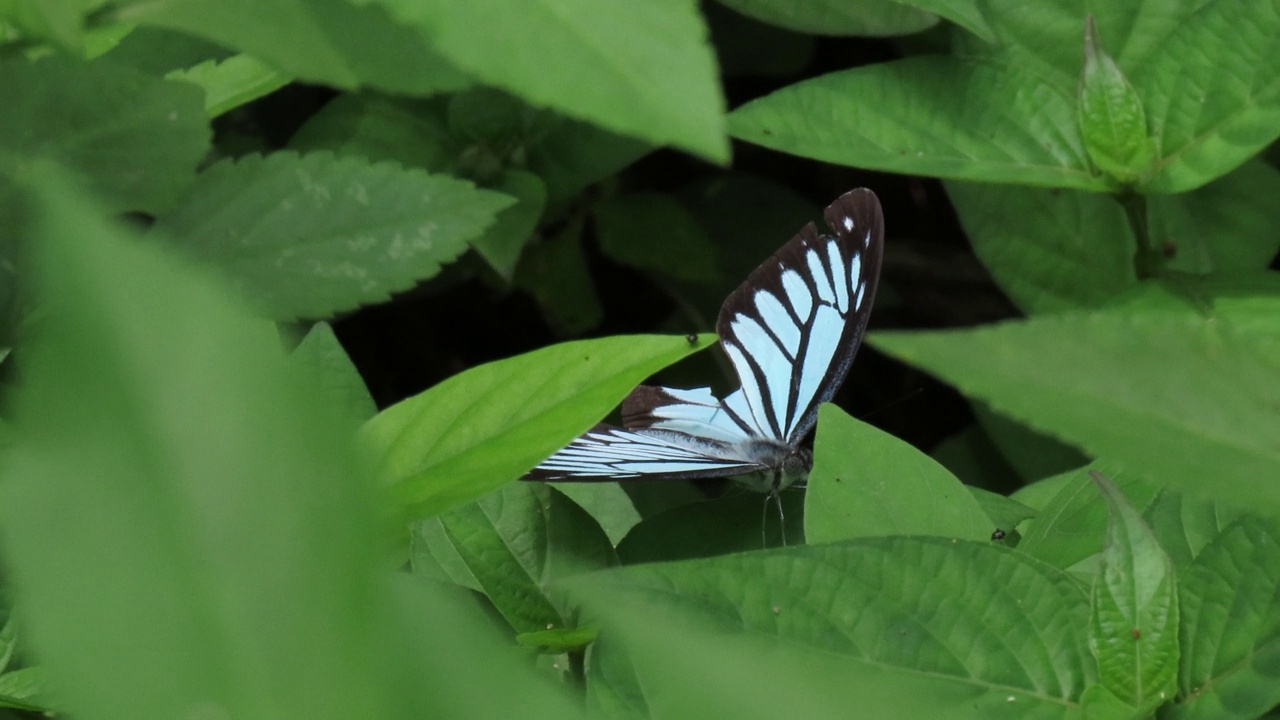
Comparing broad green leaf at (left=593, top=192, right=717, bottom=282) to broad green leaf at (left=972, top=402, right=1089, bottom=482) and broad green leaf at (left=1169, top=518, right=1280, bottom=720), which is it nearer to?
broad green leaf at (left=972, top=402, right=1089, bottom=482)

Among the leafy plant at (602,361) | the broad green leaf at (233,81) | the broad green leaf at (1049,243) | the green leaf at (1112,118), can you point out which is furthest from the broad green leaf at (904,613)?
the broad green leaf at (1049,243)

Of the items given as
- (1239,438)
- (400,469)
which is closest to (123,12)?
(400,469)

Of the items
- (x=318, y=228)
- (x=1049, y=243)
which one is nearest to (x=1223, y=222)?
(x=1049, y=243)

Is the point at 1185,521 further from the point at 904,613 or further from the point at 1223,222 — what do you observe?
the point at 1223,222

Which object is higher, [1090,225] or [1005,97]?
[1005,97]

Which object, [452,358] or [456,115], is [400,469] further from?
[452,358]

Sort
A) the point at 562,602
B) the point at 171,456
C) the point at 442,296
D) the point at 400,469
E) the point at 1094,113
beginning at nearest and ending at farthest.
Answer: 1. the point at 171,456
2. the point at 400,469
3. the point at 562,602
4. the point at 1094,113
5. the point at 442,296
